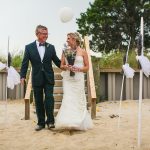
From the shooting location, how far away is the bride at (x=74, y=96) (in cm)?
804

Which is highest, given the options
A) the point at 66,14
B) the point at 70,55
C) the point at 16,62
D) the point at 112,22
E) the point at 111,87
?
the point at 112,22

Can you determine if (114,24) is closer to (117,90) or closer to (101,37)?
(101,37)

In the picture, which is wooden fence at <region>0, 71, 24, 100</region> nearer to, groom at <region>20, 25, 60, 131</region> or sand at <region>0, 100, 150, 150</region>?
sand at <region>0, 100, 150, 150</region>

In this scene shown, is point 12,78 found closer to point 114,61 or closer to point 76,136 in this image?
point 76,136

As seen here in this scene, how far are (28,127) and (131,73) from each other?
219cm

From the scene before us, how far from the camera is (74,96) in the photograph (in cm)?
832

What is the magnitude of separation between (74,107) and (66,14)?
387 centimetres

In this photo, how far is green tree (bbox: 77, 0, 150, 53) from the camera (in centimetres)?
3247

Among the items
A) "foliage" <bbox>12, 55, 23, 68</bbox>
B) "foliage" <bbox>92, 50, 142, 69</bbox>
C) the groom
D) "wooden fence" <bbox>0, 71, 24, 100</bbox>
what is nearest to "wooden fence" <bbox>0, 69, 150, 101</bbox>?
"wooden fence" <bbox>0, 71, 24, 100</bbox>

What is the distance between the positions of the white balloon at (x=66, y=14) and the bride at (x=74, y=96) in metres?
3.33

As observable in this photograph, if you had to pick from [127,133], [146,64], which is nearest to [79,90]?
[127,133]

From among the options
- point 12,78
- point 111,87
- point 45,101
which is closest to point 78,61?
point 45,101

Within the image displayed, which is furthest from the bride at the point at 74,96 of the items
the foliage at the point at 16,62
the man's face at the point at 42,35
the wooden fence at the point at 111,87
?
the foliage at the point at 16,62

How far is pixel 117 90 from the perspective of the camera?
15625mm
